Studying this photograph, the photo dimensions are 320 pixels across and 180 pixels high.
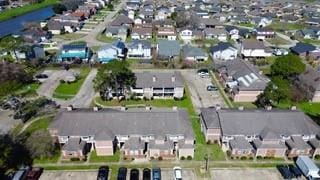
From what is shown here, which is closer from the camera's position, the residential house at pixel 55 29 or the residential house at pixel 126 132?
the residential house at pixel 126 132

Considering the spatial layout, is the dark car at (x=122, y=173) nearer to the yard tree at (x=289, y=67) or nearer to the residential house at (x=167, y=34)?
the yard tree at (x=289, y=67)

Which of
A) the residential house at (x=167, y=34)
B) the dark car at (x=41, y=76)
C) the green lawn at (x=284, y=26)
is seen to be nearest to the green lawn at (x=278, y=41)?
the green lawn at (x=284, y=26)

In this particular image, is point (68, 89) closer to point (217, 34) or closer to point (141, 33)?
point (141, 33)

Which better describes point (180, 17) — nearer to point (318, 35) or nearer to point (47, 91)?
point (318, 35)

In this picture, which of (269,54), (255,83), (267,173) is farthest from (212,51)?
(267,173)

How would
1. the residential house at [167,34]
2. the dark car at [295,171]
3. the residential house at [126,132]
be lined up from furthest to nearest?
the residential house at [167,34], the residential house at [126,132], the dark car at [295,171]

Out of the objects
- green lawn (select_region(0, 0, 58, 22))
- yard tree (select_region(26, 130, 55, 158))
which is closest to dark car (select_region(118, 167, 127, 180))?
yard tree (select_region(26, 130, 55, 158))
